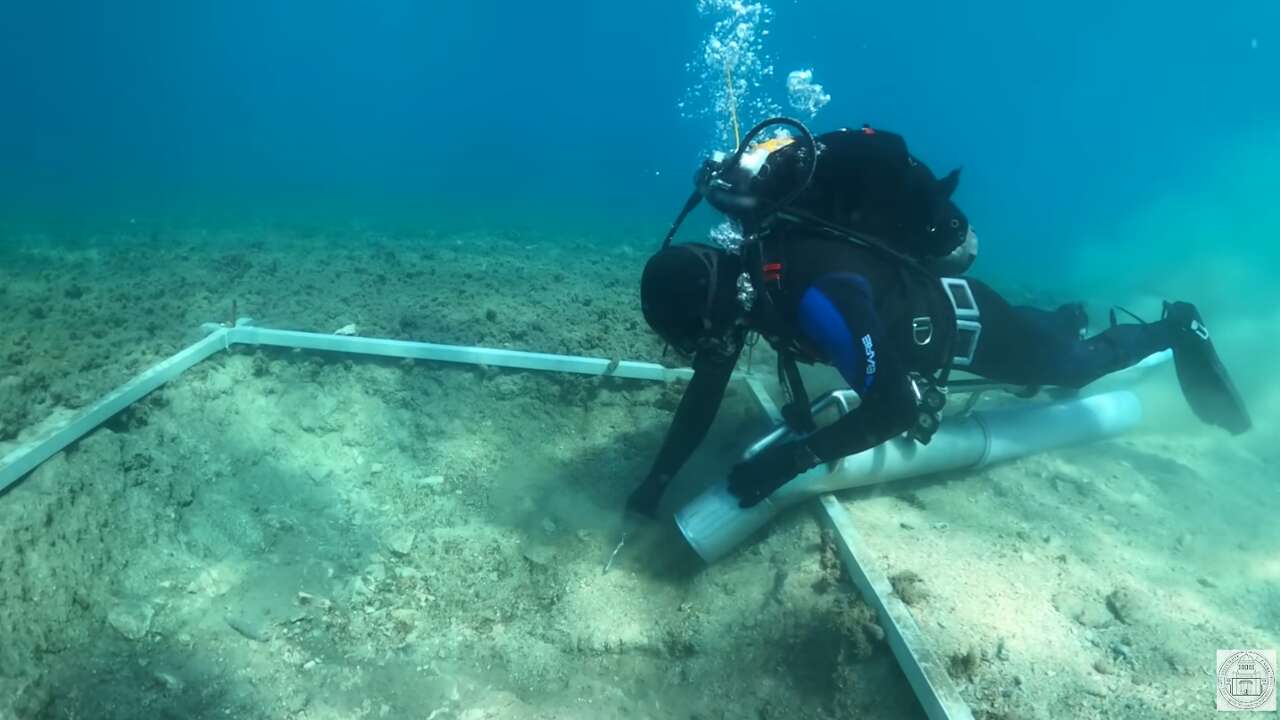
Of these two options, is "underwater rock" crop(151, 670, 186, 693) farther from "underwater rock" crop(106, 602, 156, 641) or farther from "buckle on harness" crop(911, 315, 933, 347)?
"buckle on harness" crop(911, 315, 933, 347)

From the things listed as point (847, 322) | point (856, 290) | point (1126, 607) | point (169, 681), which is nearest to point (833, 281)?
point (856, 290)

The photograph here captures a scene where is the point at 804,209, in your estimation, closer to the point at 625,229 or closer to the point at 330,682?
the point at 330,682

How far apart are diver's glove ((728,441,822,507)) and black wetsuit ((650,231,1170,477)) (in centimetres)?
8

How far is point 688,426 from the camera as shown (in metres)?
3.92

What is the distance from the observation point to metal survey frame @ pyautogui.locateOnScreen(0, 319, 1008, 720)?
2.72 metres

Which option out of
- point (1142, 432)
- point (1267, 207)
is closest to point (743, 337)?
point (1142, 432)

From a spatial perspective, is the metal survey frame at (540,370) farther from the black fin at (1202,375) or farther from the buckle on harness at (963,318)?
the black fin at (1202,375)

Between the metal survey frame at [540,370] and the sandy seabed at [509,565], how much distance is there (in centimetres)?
10

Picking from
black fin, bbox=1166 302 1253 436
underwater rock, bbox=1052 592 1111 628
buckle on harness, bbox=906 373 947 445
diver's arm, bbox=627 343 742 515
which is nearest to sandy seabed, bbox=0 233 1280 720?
underwater rock, bbox=1052 592 1111 628

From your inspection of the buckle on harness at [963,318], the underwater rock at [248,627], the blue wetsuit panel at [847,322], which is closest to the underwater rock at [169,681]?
the underwater rock at [248,627]

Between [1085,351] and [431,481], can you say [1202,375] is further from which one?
[431,481]

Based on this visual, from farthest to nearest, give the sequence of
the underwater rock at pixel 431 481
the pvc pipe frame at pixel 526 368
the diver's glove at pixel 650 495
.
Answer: the underwater rock at pixel 431 481 < the diver's glove at pixel 650 495 < the pvc pipe frame at pixel 526 368

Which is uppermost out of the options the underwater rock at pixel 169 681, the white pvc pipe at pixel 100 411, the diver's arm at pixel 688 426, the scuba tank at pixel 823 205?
the scuba tank at pixel 823 205

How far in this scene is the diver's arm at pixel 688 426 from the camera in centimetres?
375
